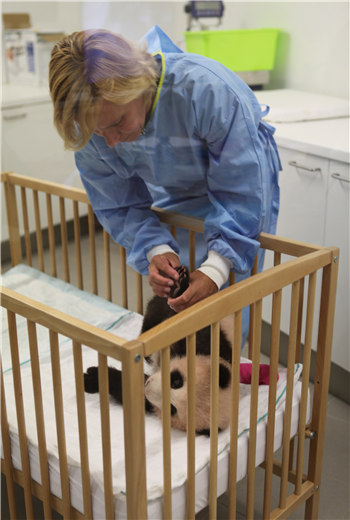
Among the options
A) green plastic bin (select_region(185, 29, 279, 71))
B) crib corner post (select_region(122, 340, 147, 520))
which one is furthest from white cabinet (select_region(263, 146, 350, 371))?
crib corner post (select_region(122, 340, 147, 520))

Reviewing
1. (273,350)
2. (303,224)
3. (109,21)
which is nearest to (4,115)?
(109,21)

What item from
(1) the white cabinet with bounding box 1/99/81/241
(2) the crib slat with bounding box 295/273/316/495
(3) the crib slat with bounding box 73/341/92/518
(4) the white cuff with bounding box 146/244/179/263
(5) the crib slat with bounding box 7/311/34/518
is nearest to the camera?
(3) the crib slat with bounding box 73/341/92/518

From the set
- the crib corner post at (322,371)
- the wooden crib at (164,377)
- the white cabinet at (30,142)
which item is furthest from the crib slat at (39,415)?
the white cabinet at (30,142)

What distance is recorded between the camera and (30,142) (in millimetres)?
1979

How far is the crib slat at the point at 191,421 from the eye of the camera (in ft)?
3.11

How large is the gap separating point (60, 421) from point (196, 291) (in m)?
0.33

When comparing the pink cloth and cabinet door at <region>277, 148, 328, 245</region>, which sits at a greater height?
cabinet door at <region>277, 148, 328, 245</region>

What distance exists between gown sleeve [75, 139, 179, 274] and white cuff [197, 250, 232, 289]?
0.16 meters

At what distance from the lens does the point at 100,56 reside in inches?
38.5

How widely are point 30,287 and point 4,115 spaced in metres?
0.72

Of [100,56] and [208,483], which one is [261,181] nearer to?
[100,56]

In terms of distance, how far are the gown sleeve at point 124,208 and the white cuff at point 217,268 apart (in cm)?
16

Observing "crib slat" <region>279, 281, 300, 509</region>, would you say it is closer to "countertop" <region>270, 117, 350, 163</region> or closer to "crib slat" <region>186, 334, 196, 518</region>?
"crib slat" <region>186, 334, 196, 518</region>

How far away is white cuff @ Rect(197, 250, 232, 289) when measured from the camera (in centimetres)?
115
